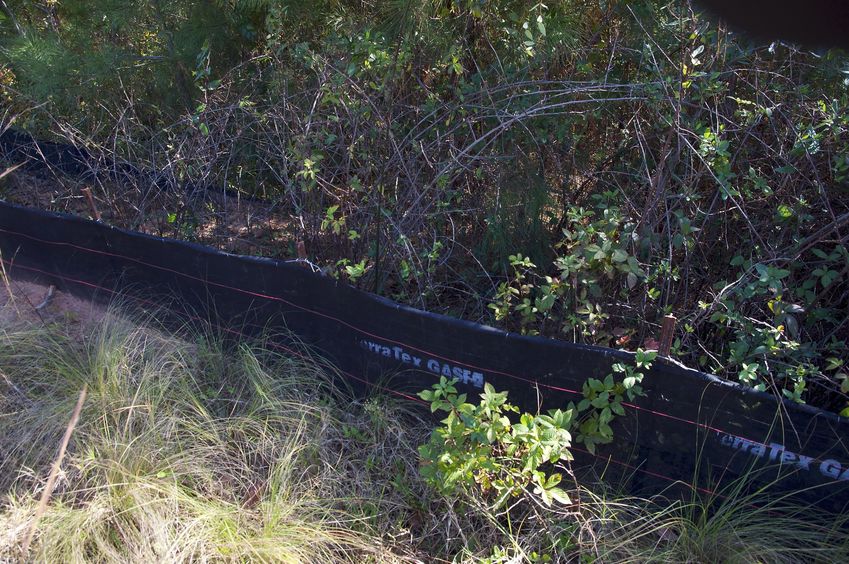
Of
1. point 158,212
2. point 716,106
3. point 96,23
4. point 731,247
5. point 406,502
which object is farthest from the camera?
point 96,23

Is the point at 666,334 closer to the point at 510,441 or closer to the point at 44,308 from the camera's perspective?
the point at 510,441

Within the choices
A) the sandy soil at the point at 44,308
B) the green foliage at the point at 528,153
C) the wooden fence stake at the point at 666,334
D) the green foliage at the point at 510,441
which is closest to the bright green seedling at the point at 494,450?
the green foliage at the point at 510,441

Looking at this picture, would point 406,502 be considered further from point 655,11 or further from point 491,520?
point 655,11

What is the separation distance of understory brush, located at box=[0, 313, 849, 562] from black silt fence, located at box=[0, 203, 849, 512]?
0.14m

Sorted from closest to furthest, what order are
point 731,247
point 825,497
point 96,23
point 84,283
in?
point 825,497
point 731,247
point 84,283
point 96,23

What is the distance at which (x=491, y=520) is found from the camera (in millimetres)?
3027

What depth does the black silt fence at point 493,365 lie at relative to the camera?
2881 millimetres

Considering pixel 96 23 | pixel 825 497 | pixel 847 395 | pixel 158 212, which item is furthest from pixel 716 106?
pixel 96 23

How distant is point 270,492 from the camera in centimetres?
329

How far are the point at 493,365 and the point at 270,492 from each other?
1184 mm

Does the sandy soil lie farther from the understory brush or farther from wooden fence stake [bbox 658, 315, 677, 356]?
wooden fence stake [bbox 658, 315, 677, 356]

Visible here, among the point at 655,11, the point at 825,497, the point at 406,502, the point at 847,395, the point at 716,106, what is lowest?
the point at 406,502

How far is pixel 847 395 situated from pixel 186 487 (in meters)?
2.89

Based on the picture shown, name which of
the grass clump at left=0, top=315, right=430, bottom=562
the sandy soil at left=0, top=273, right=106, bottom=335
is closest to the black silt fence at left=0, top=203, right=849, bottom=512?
the sandy soil at left=0, top=273, right=106, bottom=335
